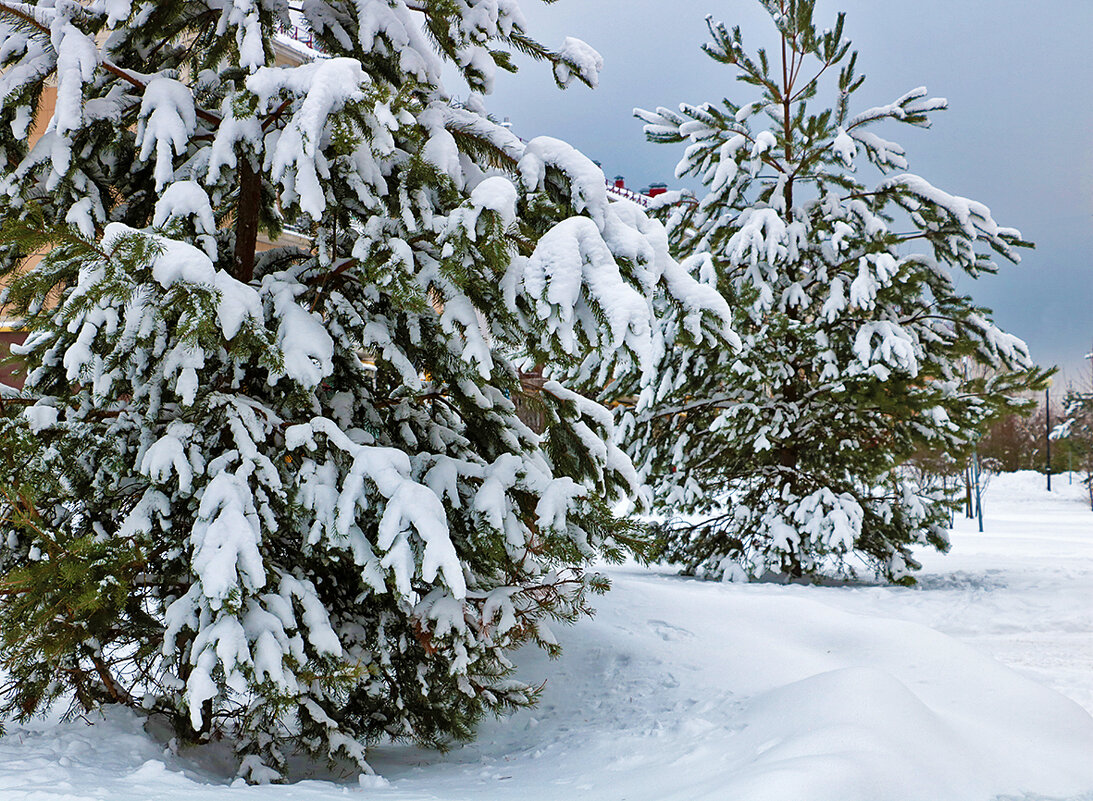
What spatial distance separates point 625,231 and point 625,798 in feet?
6.76

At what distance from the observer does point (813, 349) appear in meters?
8.98

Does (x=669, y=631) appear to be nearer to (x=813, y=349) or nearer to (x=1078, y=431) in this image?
(x=813, y=349)

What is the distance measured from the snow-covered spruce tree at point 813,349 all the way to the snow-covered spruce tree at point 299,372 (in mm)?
5310

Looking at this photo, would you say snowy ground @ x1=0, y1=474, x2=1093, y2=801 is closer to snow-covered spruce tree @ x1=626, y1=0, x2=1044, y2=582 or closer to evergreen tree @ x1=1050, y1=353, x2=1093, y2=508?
snow-covered spruce tree @ x1=626, y1=0, x2=1044, y2=582

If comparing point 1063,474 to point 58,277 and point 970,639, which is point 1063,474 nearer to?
point 970,639

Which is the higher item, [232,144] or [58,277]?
[232,144]

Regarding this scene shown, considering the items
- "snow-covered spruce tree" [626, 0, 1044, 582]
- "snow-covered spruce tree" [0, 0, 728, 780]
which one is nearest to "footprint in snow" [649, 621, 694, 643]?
"snow-covered spruce tree" [0, 0, 728, 780]

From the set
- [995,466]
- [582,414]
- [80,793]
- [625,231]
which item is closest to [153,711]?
[80,793]

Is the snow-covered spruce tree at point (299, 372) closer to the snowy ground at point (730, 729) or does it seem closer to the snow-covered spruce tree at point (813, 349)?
the snowy ground at point (730, 729)

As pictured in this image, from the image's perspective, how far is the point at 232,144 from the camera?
3455mm

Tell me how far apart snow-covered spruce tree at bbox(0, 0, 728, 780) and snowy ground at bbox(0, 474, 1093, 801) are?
0.98ft

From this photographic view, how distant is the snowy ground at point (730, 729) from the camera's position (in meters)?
2.90

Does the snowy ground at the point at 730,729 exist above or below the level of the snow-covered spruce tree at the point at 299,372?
below

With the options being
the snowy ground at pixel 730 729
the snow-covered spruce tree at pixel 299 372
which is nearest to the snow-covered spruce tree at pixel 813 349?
the snowy ground at pixel 730 729
